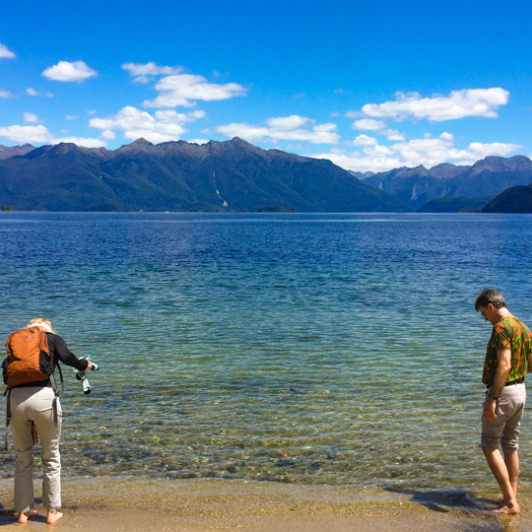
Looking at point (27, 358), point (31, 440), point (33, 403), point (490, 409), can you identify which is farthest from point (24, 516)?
point (490, 409)

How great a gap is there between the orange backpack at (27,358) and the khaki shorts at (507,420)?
665 cm

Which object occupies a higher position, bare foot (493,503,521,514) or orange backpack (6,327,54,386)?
orange backpack (6,327,54,386)

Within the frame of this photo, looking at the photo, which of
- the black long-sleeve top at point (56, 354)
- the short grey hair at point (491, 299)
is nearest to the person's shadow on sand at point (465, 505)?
the short grey hair at point (491, 299)

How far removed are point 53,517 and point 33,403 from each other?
72.7 inches

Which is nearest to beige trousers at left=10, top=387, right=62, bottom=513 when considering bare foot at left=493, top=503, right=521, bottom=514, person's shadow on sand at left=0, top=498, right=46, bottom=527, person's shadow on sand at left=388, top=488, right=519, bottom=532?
person's shadow on sand at left=0, top=498, right=46, bottom=527

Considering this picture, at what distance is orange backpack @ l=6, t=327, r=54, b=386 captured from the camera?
796 cm

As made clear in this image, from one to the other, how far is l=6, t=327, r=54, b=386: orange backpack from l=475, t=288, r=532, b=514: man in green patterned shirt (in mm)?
6478

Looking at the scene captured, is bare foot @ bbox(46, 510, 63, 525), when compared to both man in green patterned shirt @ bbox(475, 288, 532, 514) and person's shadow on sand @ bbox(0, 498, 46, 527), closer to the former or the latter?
person's shadow on sand @ bbox(0, 498, 46, 527)

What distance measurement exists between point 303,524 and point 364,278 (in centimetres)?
3941

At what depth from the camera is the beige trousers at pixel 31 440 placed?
8125 millimetres

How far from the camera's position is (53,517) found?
841 cm

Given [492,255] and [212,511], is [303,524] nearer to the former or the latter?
[212,511]

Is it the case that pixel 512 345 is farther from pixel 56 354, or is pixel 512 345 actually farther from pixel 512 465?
pixel 56 354

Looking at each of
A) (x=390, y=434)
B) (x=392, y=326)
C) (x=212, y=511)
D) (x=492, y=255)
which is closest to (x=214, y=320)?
(x=392, y=326)
